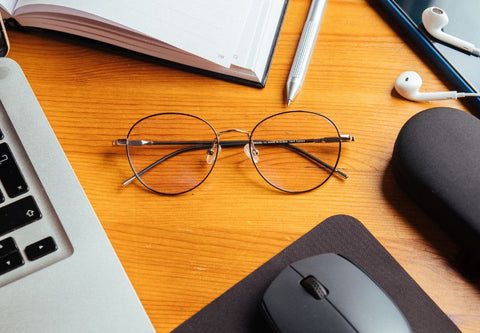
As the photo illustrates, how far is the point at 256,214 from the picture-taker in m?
0.62

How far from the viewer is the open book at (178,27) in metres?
0.66

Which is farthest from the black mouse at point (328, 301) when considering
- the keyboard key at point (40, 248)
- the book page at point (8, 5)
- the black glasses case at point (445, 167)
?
the book page at point (8, 5)

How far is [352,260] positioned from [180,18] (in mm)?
380

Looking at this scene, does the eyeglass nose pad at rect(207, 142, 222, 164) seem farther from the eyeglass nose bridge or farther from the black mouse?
the black mouse

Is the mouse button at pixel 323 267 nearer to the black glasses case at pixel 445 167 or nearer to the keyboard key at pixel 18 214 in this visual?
the black glasses case at pixel 445 167

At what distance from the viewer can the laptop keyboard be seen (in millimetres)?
523

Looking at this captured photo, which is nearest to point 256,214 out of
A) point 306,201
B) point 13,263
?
point 306,201

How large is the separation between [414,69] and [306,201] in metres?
0.25

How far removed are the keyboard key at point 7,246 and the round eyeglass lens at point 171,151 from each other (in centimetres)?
17

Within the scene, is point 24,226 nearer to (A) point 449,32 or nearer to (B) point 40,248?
(B) point 40,248

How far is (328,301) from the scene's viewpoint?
507 millimetres

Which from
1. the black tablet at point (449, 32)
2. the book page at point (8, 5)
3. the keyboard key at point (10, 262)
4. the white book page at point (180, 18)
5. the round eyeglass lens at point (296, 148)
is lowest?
the keyboard key at point (10, 262)

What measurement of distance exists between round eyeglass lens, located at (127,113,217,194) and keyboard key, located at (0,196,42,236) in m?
0.13

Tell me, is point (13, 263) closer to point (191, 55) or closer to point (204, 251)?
point (204, 251)
